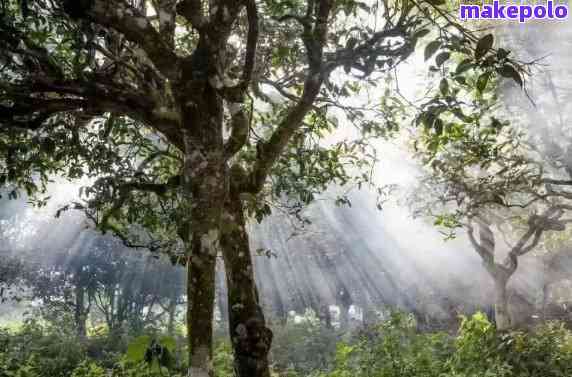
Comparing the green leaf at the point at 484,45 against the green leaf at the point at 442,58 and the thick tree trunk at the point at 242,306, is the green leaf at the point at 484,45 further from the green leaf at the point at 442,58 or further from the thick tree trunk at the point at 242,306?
the thick tree trunk at the point at 242,306

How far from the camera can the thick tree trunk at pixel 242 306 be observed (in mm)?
4434

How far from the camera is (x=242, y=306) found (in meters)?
4.58

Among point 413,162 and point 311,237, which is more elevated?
point 413,162

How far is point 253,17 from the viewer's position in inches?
162

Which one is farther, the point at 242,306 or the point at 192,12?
the point at 242,306

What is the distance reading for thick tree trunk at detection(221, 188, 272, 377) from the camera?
14.5 ft

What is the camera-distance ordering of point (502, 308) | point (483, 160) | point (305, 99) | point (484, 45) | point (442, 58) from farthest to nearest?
1. point (502, 308)
2. point (483, 160)
3. point (305, 99)
4. point (442, 58)
5. point (484, 45)

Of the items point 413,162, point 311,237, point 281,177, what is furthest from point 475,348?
point 311,237

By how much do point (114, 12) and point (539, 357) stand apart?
8846 mm

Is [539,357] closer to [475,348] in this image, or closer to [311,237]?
[475,348]

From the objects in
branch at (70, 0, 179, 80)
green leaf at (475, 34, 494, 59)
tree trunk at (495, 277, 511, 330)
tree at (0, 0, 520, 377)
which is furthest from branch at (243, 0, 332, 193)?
tree trunk at (495, 277, 511, 330)

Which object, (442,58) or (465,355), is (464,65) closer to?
(442,58)

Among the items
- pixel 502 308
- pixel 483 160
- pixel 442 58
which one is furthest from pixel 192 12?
pixel 502 308

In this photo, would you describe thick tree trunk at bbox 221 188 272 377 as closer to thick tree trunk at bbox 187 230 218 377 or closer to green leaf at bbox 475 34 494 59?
thick tree trunk at bbox 187 230 218 377
